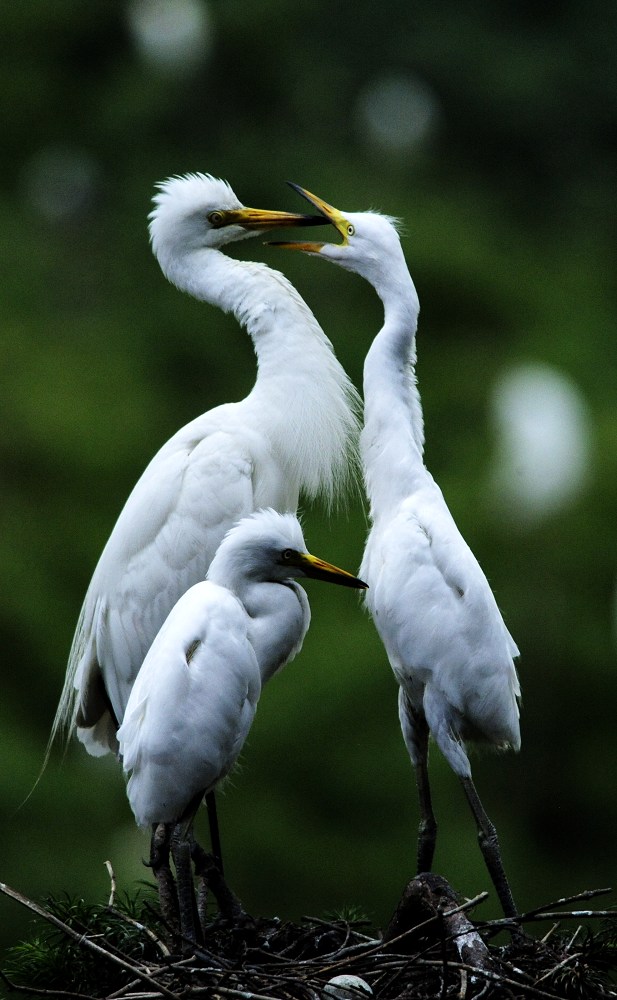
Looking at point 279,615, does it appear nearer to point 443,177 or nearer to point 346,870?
point 346,870

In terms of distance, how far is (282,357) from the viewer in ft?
13.3

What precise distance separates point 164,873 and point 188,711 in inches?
21.1

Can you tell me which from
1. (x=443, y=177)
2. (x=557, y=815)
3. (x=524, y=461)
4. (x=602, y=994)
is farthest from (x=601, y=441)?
(x=602, y=994)

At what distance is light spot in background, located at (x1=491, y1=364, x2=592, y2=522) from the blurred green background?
22mm

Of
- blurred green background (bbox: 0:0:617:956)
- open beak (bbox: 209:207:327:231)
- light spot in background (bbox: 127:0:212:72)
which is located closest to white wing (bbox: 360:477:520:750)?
open beak (bbox: 209:207:327:231)

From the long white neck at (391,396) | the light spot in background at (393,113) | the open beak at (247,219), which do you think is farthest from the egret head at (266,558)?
the light spot in background at (393,113)

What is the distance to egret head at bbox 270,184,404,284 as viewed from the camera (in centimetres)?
364

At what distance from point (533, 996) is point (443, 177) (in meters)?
11.1

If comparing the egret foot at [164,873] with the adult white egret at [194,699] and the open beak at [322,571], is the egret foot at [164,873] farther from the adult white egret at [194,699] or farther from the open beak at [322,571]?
the open beak at [322,571]

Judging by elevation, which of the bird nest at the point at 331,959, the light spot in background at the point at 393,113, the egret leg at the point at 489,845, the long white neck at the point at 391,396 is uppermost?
the light spot in background at the point at 393,113

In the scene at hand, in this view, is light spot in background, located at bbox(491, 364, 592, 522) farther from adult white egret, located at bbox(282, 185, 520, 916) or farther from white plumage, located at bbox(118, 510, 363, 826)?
white plumage, located at bbox(118, 510, 363, 826)

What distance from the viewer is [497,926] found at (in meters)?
3.02

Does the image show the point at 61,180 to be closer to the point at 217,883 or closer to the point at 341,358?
the point at 341,358

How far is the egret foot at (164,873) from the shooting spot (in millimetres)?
3260
